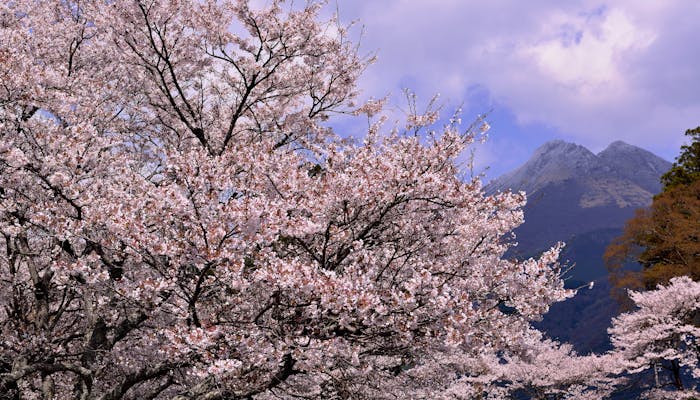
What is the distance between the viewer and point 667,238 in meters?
28.2

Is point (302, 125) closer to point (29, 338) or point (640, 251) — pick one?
point (29, 338)


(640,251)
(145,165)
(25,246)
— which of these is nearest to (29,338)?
(25,246)

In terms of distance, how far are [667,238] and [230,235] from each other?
97.1 ft

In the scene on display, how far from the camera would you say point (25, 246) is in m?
9.72

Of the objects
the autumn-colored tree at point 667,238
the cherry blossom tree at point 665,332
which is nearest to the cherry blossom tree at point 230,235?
the cherry blossom tree at point 665,332

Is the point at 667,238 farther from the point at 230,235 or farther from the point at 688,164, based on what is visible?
the point at 230,235

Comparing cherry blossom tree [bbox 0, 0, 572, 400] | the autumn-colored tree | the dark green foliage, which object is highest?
the dark green foliage

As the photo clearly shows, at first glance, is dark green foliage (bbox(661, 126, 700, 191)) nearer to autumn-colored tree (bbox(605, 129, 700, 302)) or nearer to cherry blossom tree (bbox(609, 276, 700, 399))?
autumn-colored tree (bbox(605, 129, 700, 302))

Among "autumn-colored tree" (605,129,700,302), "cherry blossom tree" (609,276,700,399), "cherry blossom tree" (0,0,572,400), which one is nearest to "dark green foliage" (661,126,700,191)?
"autumn-colored tree" (605,129,700,302)

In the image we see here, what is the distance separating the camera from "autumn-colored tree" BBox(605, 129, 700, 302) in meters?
27.0

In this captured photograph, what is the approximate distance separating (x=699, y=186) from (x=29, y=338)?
3463 centimetres

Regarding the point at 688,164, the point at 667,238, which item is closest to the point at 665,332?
the point at 667,238

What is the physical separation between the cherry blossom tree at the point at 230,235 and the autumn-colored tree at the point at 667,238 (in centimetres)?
2165

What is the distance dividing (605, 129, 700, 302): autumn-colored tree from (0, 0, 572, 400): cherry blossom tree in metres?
21.6
